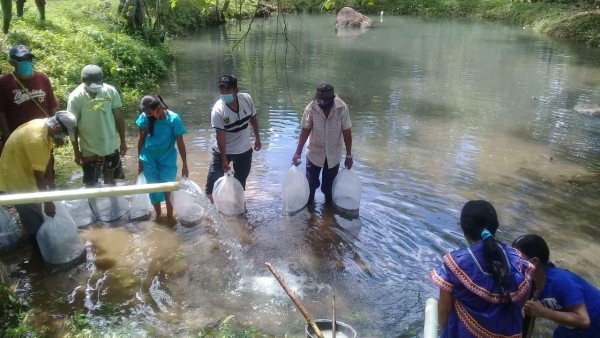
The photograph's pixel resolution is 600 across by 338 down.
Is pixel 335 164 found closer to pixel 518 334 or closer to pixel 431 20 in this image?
pixel 518 334

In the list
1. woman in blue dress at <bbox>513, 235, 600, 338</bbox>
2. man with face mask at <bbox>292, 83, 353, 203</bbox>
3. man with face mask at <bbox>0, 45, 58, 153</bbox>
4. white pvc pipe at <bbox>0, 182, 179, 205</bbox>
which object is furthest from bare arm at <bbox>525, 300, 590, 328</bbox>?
man with face mask at <bbox>0, 45, 58, 153</bbox>

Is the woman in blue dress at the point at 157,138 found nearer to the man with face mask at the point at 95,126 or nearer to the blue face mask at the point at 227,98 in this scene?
the man with face mask at the point at 95,126

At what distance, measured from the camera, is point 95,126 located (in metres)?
5.23

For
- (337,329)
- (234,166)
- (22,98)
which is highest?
(22,98)

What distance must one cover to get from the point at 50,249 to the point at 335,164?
3229mm

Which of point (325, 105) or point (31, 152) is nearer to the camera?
point (31, 152)

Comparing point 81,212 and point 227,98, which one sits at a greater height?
point 227,98

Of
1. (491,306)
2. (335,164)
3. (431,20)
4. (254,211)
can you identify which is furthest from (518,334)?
(431,20)

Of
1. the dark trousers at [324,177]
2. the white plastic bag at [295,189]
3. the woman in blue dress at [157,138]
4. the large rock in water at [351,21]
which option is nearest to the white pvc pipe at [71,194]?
the woman in blue dress at [157,138]

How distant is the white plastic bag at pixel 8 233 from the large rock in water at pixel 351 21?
27778 millimetres

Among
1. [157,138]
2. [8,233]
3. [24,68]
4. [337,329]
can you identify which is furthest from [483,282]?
[24,68]

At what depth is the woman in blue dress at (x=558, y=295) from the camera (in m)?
2.49

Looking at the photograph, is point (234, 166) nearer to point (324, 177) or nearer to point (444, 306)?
point (324, 177)

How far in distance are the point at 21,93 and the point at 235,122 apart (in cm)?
225
